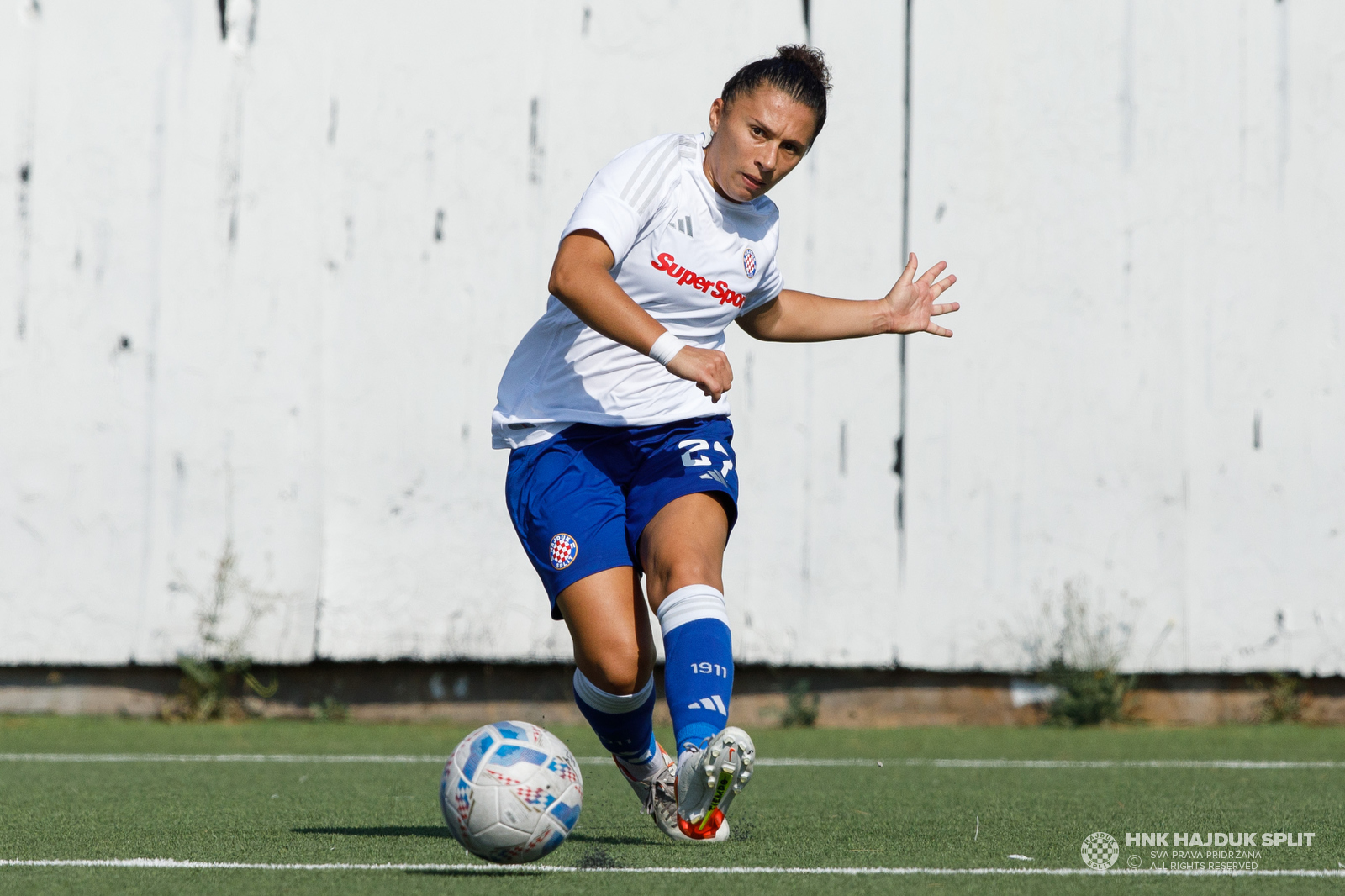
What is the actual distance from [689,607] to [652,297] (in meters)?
0.81

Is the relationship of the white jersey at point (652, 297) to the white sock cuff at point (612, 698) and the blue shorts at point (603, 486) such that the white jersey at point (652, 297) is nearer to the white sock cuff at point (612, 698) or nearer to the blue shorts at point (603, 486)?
the blue shorts at point (603, 486)

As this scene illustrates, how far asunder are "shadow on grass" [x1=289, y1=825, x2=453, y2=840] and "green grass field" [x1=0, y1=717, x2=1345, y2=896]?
0.06 feet

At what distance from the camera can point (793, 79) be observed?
11.0 ft

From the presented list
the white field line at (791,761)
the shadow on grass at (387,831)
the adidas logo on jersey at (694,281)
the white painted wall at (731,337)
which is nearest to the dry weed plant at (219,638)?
the white painted wall at (731,337)

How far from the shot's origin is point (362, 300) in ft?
24.5

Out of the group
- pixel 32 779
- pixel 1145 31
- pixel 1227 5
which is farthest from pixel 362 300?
pixel 1227 5

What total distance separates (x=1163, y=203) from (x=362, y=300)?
4377mm

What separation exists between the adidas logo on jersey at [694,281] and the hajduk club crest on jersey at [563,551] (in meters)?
0.70

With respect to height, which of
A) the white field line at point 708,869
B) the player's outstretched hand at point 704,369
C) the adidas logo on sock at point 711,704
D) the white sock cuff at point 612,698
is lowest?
the white field line at point 708,869

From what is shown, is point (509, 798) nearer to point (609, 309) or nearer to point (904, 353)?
point (609, 309)

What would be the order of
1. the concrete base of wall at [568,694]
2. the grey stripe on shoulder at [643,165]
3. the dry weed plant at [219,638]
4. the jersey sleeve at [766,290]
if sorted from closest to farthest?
the grey stripe on shoulder at [643,165]
the jersey sleeve at [766,290]
the dry weed plant at [219,638]
the concrete base of wall at [568,694]

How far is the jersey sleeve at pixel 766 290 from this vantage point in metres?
3.75

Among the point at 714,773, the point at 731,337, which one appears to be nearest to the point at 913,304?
the point at 714,773

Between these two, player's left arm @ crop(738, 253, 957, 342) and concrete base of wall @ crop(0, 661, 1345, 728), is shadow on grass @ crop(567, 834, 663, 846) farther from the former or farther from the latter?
concrete base of wall @ crop(0, 661, 1345, 728)
